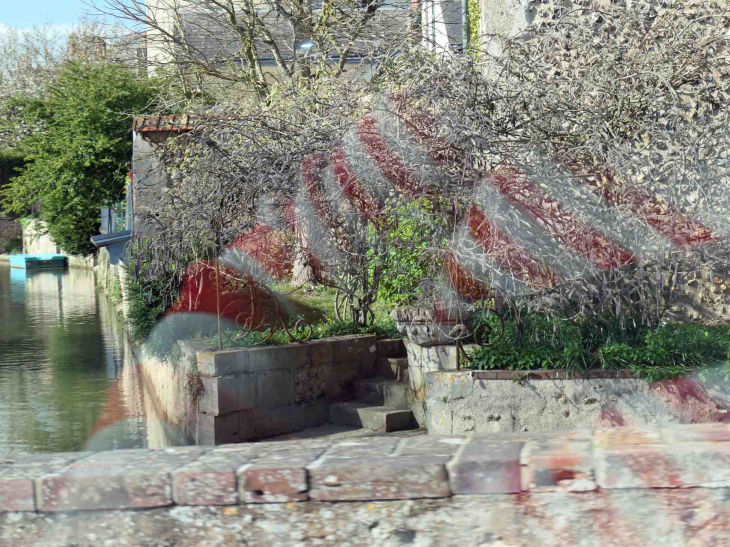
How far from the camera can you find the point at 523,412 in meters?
6.59

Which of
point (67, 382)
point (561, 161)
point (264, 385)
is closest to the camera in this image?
point (561, 161)

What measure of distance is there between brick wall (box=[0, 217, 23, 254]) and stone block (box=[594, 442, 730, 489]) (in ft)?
160

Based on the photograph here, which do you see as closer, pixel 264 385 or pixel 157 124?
pixel 264 385

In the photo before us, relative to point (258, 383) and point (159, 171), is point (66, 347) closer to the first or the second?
point (159, 171)

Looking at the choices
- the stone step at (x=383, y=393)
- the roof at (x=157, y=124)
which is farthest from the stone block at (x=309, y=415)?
the roof at (x=157, y=124)

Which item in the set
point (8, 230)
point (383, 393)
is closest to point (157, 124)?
point (383, 393)

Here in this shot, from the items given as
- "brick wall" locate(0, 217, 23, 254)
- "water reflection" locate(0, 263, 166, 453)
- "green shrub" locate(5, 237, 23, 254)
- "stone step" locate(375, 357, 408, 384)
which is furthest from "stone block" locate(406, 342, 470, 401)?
"brick wall" locate(0, 217, 23, 254)

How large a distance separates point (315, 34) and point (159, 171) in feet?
15.9

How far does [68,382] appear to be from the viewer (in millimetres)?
12586

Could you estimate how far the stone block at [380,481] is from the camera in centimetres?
271

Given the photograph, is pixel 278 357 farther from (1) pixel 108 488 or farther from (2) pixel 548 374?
(1) pixel 108 488

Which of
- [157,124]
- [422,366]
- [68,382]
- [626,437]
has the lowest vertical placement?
[68,382]

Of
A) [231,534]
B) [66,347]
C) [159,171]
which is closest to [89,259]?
[66,347]

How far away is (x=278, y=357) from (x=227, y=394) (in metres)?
0.59
